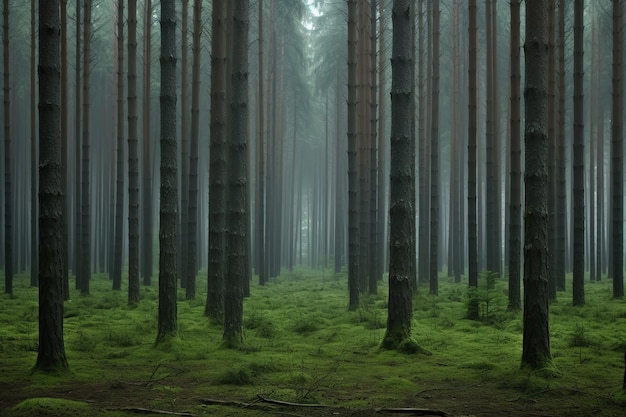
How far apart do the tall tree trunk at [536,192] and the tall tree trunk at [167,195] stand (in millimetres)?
5033

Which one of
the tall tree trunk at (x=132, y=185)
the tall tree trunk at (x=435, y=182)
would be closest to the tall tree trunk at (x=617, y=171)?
the tall tree trunk at (x=435, y=182)

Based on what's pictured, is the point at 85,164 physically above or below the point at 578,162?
above

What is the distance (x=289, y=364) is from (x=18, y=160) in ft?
88.8

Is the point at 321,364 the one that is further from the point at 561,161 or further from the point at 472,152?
the point at 561,161

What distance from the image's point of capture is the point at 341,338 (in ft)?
34.1

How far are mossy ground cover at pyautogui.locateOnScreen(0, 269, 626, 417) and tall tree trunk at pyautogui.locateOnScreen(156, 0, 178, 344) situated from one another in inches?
16.9

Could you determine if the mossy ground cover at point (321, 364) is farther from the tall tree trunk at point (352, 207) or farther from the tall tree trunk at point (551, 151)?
the tall tree trunk at point (551, 151)

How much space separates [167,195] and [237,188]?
3.53 feet

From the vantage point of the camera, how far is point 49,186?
696 centimetres

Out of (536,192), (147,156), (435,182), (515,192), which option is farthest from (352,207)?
(147,156)

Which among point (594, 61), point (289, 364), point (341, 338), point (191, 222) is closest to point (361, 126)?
point (191, 222)

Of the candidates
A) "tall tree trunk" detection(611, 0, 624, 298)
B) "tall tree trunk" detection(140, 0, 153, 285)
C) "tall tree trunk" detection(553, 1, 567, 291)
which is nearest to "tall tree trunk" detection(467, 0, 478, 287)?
"tall tree trunk" detection(553, 1, 567, 291)

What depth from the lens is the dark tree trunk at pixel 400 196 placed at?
353 inches

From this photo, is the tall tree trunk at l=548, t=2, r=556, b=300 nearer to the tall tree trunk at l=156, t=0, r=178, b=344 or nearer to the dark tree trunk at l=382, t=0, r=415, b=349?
the dark tree trunk at l=382, t=0, r=415, b=349
